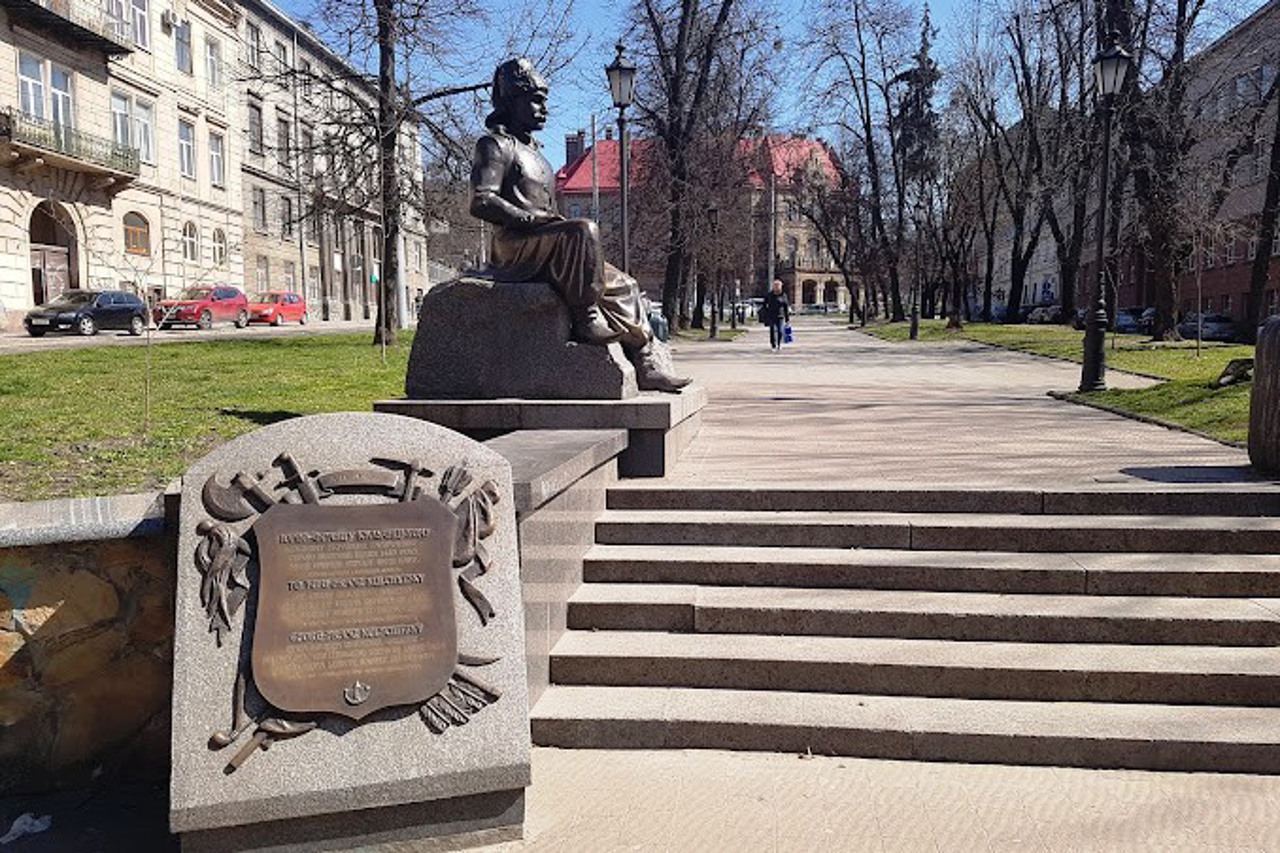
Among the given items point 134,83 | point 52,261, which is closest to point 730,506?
point 52,261

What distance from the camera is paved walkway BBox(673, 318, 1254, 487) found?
6.56m

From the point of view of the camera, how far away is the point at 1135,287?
5906 cm

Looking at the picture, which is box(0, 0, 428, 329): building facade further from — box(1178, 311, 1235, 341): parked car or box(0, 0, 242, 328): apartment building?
box(1178, 311, 1235, 341): parked car

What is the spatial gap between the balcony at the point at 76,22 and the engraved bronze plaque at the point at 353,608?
3528 cm

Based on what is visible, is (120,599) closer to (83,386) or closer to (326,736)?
(326,736)

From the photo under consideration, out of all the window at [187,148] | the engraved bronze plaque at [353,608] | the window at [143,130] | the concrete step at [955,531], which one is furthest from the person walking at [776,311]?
the window at [187,148]

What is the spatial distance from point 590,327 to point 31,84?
34187 mm

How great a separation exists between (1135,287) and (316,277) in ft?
163

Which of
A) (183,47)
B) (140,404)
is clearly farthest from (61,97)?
(140,404)

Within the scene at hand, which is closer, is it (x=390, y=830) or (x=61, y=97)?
(x=390, y=830)

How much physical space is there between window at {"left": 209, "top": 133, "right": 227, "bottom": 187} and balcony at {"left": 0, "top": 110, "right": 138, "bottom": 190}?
297 inches

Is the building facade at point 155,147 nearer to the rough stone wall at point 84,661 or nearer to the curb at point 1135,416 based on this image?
the curb at point 1135,416

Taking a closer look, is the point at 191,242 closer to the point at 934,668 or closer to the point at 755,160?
the point at 755,160

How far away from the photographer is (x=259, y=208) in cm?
5091
